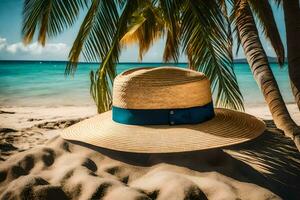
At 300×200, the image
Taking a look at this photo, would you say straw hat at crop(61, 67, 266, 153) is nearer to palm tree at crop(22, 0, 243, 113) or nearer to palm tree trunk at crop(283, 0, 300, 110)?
palm tree at crop(22, 0, 243, 113)

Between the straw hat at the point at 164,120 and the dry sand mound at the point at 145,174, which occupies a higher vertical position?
the straw hat at the point at 164,120

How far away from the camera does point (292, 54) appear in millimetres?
3342

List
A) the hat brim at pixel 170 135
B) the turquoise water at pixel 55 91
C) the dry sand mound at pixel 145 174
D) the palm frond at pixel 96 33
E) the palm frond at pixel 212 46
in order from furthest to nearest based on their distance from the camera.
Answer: the turquoise water at pixel 55 91 → the palm frond at pixel 96 33 → the palm frond at pixel 212 46 → the dry sand mound at pixel 145 174 → the hat brim at pixel 170 135

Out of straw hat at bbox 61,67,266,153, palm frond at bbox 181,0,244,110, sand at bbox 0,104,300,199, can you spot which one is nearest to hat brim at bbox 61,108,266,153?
straw hat at bbox 61,67,266,153

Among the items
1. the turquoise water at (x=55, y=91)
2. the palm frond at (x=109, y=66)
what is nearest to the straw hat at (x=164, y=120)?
the palm frond at (x=109, y=66)

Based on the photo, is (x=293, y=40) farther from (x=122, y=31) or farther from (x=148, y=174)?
(x=148, y=174)

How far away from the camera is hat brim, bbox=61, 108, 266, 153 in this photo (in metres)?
1.58

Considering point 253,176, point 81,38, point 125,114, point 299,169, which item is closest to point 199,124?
point 125,114

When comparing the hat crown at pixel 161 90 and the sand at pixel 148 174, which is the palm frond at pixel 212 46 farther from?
the hat crown at pixel 161 90

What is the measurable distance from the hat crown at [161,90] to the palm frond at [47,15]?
1770 millimetres

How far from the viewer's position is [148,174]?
2.10 m

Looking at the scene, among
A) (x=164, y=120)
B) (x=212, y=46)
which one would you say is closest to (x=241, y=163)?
(x=164, y=120)

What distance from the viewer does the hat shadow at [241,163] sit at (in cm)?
207

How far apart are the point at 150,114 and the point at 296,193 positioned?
1.13 meters
